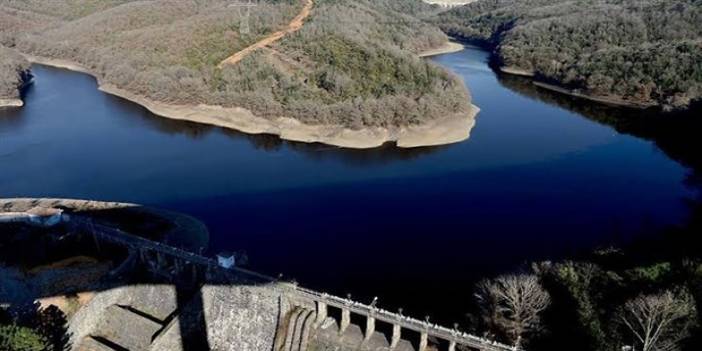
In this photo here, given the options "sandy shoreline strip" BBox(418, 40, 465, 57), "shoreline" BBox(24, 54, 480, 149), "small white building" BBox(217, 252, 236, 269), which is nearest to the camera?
"small white building" BBox(217, 252, 236, 269)

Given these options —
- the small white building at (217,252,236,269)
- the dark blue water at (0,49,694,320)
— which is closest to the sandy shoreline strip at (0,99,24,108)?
the dark blue water at (0,49,694,320)

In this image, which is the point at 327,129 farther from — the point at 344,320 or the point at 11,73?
the point at 11,73

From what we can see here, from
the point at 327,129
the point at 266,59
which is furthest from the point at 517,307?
the point at 266,59

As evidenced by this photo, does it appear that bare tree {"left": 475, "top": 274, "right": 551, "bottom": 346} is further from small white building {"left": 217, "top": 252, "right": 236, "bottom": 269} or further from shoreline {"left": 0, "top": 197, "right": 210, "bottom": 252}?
shoreline {"left": 0, "top": 197, "right": 210, "bottom": 252}

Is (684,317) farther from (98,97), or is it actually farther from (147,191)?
(98,97)

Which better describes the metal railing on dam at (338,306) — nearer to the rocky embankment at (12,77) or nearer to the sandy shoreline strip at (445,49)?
the rocky embankment at (12,77)

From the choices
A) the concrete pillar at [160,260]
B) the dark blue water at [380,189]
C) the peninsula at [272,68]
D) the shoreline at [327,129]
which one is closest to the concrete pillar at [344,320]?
the dark blue water at [380,189]
